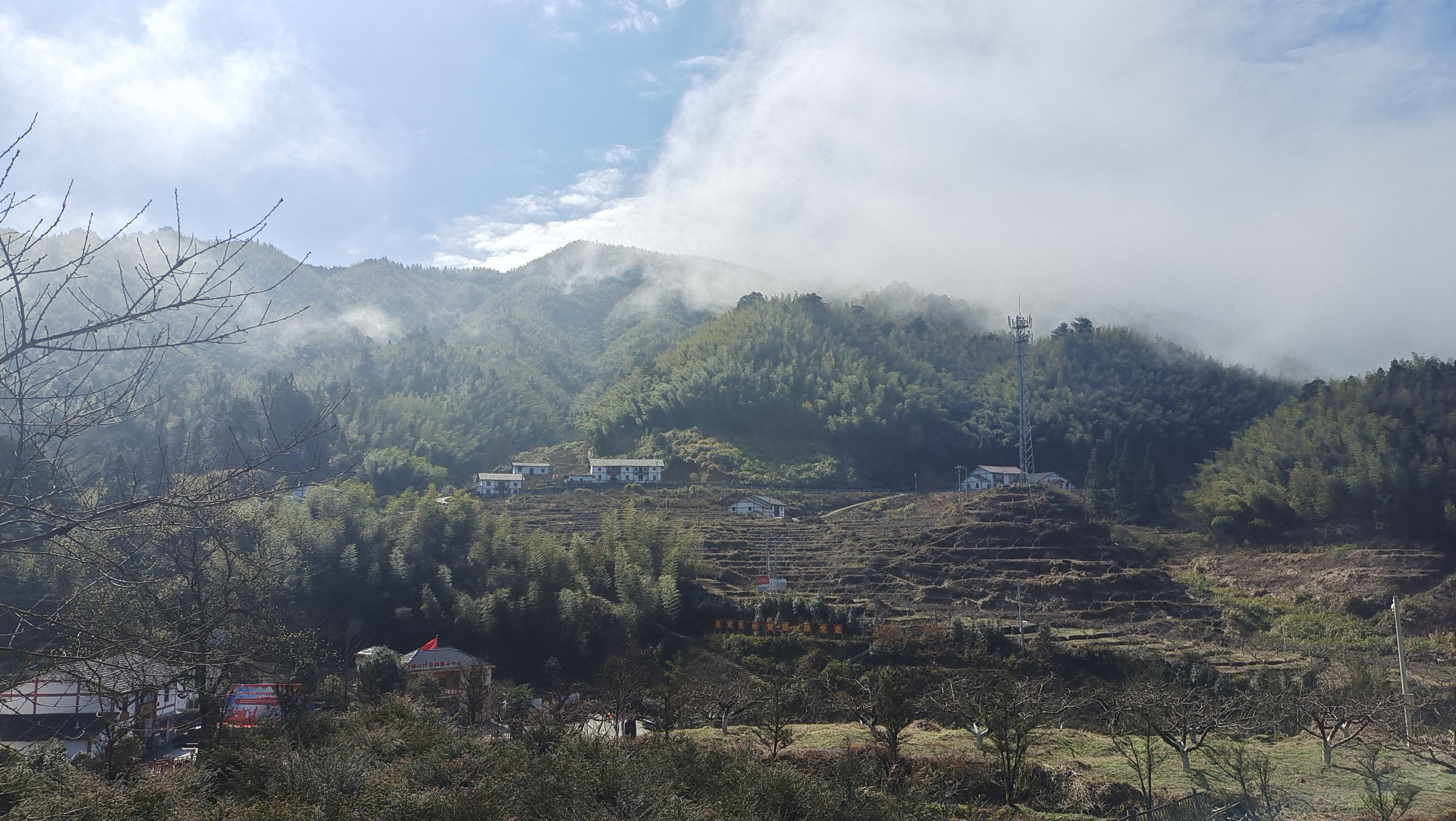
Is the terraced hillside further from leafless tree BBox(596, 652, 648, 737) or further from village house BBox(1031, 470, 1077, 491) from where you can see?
village house BBox(1031, 470, 1077, 491)

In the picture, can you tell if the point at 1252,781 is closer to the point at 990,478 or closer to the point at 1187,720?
the point at 1187,720

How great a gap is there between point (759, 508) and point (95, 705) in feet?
112

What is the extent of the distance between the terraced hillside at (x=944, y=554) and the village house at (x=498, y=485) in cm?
361

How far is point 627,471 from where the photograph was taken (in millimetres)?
57906

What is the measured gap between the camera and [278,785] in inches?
406

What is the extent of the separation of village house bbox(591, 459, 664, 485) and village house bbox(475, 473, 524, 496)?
5.21 m

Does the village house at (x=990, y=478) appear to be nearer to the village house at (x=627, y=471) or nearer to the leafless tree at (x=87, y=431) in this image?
the village house at (x=627, y=471)

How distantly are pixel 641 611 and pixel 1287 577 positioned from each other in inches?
1311

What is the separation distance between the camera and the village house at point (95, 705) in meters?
4.48

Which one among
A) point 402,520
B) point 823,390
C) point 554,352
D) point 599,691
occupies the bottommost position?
point 599,691

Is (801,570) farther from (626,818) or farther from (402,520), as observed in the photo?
(626,818)

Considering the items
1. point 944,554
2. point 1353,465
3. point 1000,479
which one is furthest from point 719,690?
point 1353,465

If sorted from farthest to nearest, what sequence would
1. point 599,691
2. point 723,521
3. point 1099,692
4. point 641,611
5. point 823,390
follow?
point 823,390 → point 723,521 → point 641,611 → point 599,691 → point 1099,692

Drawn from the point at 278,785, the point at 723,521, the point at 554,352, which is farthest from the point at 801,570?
the point at 554,352
